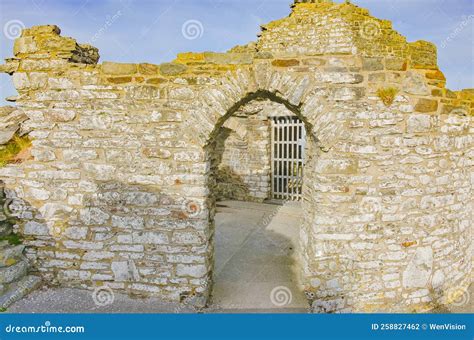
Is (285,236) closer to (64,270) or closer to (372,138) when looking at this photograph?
(372,138)

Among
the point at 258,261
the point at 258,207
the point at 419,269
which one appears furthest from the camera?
the point at 258,207

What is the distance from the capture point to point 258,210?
863 centimetres

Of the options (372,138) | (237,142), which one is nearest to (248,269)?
(372,138)

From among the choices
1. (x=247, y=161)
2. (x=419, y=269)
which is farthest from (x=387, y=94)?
(x=247, y=161)

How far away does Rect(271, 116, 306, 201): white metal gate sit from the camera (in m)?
9.40

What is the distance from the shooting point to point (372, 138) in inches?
145

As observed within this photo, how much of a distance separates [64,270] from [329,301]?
11.4ft

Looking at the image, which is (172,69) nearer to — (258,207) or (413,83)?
(413,83)

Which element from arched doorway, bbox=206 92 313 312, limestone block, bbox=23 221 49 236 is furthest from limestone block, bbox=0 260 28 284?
arched doorway, bbox=206 92 313 312

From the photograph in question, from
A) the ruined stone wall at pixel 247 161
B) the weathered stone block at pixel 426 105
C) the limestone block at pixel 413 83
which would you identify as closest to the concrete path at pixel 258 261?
the ruined stone wall at pixel 247 161

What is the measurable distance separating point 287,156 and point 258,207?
1891 mm

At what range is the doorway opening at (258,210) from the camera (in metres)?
4.30

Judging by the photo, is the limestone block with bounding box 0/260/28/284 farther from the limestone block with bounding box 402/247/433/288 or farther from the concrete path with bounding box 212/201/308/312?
the limestone block with bounding box 402/247/433/288

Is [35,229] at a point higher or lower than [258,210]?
higher
